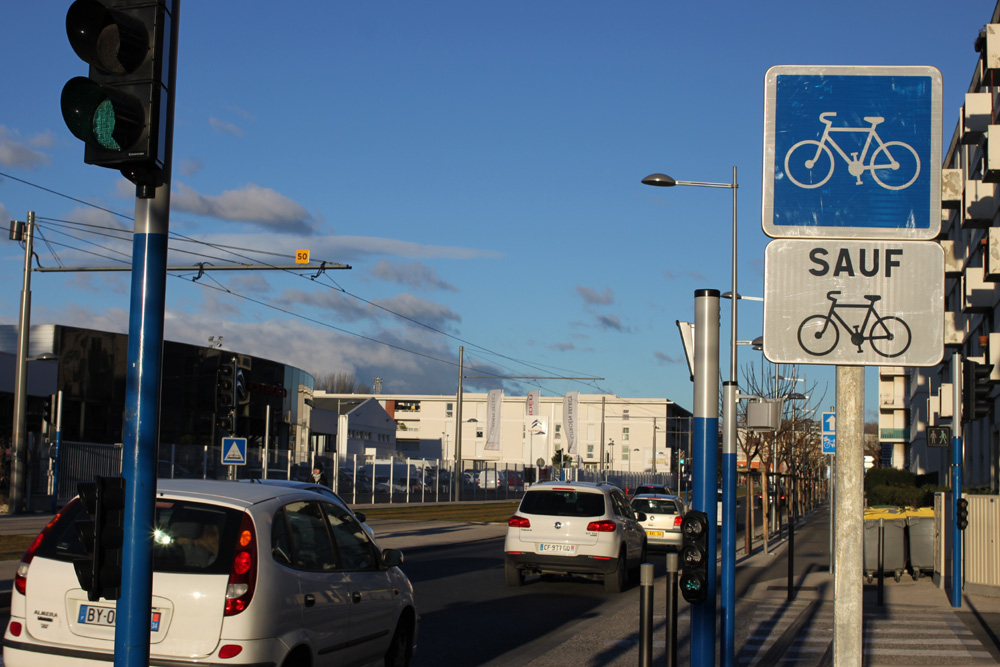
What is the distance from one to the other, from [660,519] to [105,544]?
2443 centimetres

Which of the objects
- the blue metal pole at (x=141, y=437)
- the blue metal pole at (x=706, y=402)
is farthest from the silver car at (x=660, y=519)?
the blue metal pole at (x=141, y=437)

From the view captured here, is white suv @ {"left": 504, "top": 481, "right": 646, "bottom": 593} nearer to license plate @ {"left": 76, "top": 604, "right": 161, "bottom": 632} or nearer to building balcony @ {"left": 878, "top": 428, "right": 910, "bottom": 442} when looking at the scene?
license plate @ {"left": 76, "top": 604, "right": 161, "bottom": 632}

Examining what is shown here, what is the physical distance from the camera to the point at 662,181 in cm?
2228

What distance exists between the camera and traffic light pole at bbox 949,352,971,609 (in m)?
15.4

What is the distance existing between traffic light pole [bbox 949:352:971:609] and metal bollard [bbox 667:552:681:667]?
9817 mm

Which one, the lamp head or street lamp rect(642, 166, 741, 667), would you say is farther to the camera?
the lamp head

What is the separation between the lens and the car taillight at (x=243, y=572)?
258 inches

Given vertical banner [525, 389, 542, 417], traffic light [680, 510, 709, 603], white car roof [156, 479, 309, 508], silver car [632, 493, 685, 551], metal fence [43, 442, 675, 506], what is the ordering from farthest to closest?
vertical banner [525, 389, 542, 417]
metal fence [43, 442, 675, 506]
silver car [632, 493, 685, 551]
white car roof [156, 479, 309, 508]
traffic light [680, 510, 709, 603]

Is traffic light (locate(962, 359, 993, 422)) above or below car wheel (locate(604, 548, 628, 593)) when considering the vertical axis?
above

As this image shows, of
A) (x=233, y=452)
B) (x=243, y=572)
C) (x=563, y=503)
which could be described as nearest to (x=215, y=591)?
(x=243, y=572)

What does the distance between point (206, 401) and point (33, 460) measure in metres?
23.3

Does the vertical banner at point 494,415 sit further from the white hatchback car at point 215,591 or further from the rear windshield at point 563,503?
the white hatchback car at point 215,591

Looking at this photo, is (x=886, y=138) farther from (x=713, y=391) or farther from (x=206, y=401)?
(x=206, y=401)

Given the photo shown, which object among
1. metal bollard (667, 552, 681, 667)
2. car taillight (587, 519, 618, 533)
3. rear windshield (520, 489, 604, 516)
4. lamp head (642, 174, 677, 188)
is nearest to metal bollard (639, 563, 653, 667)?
metal bollard (667, 552, 681, 667)
